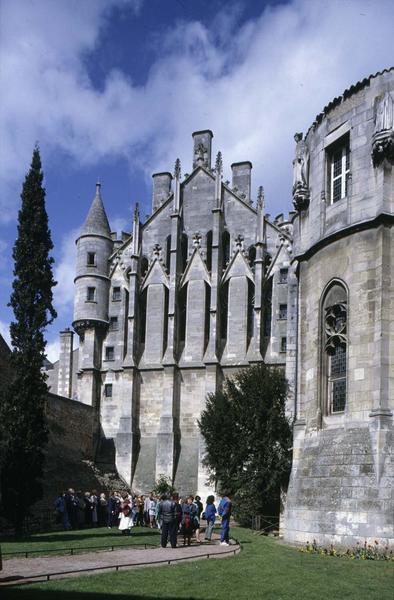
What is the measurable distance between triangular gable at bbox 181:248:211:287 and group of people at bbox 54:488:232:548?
687 inches

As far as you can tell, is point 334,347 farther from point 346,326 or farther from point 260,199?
point 260,199

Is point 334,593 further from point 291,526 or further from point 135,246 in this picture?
point 135,246

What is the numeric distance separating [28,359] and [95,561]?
1162 centimetres

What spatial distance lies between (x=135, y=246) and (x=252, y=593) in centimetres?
3595

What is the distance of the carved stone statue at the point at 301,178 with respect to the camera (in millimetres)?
22828

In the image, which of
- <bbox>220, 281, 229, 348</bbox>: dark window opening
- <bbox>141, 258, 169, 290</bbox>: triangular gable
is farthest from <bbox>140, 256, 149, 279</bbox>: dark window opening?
<bbox>220, 281, 229, 348</bbox>: dark window opening

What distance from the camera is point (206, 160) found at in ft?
155

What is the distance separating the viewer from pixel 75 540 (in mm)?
21406

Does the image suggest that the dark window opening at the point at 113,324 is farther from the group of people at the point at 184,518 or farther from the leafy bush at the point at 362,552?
the leafy bush at the point at 362,552

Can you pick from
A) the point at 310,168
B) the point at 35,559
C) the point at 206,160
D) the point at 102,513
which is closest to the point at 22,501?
the point at 102,513

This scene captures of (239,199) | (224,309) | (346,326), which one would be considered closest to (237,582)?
(346,326)

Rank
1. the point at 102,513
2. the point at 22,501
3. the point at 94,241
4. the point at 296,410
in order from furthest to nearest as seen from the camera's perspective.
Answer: the point at 94,241 < the point at 102,513 < the point at 22,501 < the point at 296,410

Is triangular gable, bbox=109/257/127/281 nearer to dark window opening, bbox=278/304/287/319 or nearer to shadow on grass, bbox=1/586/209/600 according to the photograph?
dark window opening, bbox=278/304/287/319

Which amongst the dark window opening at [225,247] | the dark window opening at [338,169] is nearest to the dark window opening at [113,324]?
the dark window opening at [225,247]
